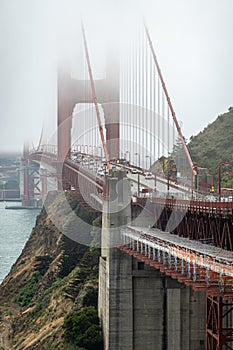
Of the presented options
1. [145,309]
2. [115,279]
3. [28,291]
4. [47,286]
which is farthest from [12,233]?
[145,309]

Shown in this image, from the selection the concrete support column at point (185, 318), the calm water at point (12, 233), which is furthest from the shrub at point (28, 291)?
the concrete support column at point (185, 318)

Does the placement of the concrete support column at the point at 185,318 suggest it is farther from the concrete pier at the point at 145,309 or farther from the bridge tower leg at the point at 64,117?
the bridge tower leg at the point at 64,117

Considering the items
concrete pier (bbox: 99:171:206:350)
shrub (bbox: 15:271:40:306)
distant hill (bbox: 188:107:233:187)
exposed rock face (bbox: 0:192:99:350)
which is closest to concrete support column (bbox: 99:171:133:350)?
concrete pier (bbox: 99:171:206:350)

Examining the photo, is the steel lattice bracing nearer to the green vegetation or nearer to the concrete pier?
the concrete pier

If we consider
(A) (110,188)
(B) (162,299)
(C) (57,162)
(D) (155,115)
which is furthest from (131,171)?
(B) (162,299)

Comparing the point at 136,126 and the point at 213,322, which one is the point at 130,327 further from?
the point at 136,126

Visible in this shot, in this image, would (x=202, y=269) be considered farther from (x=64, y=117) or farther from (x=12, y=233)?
(x=12, y=233)

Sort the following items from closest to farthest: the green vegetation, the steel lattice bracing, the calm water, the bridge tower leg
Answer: the steel lattice bracing → the green vegetation → the bridge tower leg → the calm water
